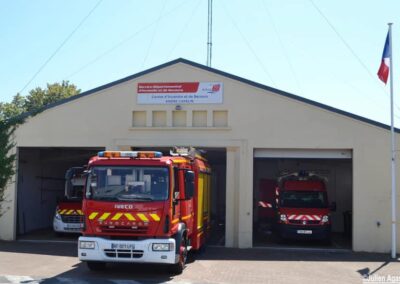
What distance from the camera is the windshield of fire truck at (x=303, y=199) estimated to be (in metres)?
19.2

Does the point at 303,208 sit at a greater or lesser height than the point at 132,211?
lesser

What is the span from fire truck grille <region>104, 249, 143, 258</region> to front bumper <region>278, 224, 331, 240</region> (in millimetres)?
8661

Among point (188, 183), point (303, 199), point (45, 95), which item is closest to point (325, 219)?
point (303, 199)

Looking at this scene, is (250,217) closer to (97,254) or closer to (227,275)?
(227,275)

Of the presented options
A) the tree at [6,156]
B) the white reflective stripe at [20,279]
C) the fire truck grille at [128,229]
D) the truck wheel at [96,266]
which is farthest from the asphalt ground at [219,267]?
the tree at [6,156]

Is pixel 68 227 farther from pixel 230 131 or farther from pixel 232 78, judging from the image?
pixel 232 78

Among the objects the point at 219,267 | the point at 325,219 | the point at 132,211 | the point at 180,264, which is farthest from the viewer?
the point at 325,219

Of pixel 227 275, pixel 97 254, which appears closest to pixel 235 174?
pixel 227 275

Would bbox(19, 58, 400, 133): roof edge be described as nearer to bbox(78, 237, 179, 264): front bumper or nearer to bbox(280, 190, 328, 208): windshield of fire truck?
bbox(280, 190, 328, 208): windshield of fire truck

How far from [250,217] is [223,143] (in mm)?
2741

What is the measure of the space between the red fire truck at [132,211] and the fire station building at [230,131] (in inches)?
237

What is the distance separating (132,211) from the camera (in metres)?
11.3

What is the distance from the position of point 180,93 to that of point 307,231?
678 cm

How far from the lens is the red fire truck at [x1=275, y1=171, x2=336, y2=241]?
60.4 feet
